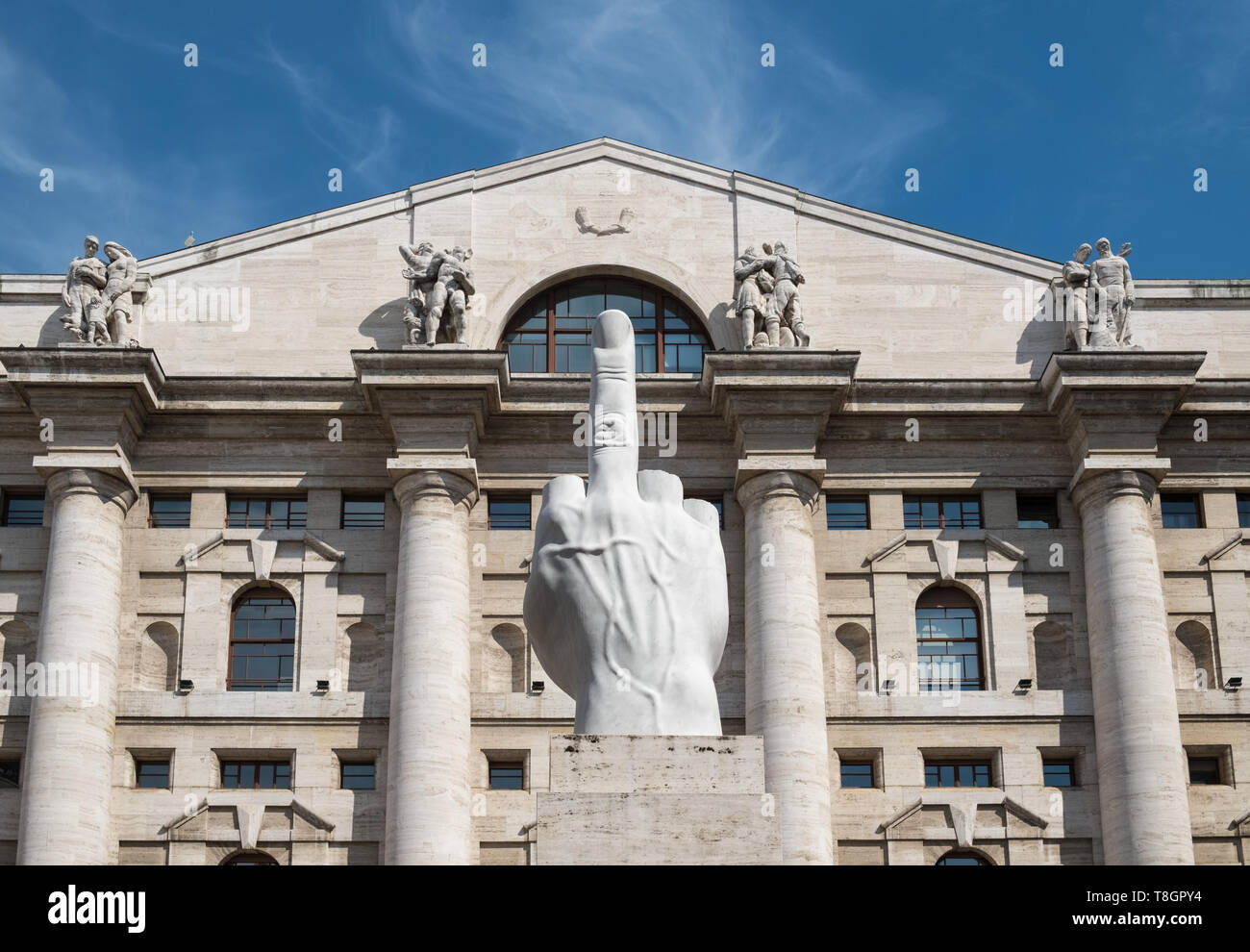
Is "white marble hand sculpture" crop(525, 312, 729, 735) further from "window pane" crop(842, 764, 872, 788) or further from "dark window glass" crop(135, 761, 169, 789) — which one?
"dark window glass" crop(135, 761, 169, 789)

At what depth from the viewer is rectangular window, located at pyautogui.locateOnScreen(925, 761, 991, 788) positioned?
42750 mm

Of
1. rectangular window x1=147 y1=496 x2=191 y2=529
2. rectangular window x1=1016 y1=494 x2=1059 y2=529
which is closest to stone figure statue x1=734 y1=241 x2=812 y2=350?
rectangular window x1=1016 y1=494 x2=1059 y2=529

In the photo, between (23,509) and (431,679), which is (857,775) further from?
(23,509)

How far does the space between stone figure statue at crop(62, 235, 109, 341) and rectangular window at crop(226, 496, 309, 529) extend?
4.77m

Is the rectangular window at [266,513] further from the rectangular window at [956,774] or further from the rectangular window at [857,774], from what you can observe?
the rectangular window at [956,774]

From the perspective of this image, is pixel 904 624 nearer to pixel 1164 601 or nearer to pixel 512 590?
pixel 1164 601

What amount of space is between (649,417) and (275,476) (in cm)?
812

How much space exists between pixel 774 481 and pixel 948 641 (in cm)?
501

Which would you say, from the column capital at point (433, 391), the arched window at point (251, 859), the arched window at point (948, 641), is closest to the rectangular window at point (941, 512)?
the arched window at point (948, 641)

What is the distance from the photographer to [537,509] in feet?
147

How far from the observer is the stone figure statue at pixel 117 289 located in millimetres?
44562

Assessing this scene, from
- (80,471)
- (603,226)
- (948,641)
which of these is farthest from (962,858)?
(80,471)

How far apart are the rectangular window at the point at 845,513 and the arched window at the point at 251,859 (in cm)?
1363
